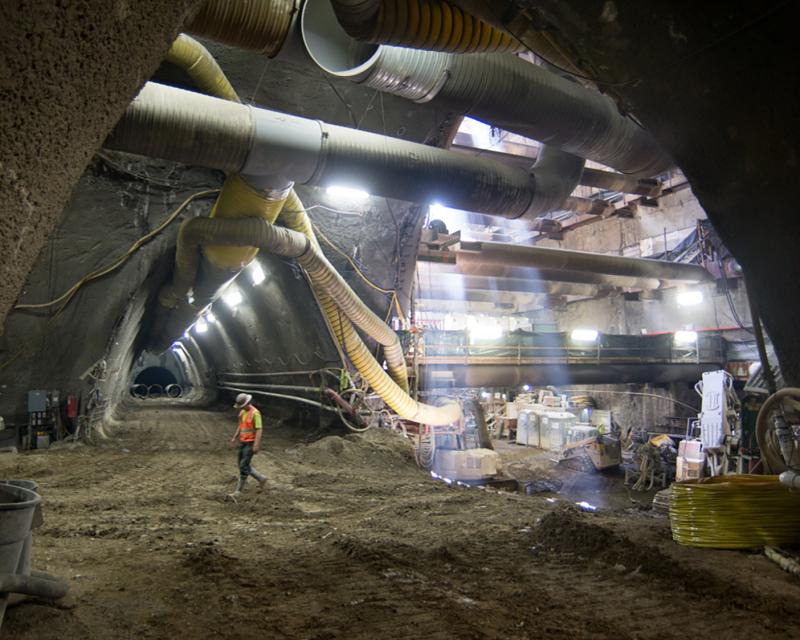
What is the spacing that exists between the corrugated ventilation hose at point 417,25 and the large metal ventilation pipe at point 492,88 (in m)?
0.88

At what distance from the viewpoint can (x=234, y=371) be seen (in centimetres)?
2098

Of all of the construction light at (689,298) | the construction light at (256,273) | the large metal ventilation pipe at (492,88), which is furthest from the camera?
the construction light at (689,298)

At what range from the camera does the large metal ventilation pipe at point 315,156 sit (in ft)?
17.9

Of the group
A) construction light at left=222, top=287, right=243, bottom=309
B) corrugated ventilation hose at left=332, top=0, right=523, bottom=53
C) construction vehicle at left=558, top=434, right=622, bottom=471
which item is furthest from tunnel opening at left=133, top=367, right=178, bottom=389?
corrugated ventilation hose at left=332, top=0, right=523, bottom=53

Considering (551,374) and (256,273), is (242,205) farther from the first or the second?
(551,374)

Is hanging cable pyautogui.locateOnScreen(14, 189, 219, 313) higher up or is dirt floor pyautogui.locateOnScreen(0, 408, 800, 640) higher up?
hanging cable pyautogui.locateOnScreen(14, 189, 219, 313)

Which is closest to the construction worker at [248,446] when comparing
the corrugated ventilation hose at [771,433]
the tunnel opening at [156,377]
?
the corrugated ventilation hose at [771,433]

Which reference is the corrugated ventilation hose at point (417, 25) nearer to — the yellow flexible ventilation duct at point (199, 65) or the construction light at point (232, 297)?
the yellow flexible ventilation duct at point (199, 65)

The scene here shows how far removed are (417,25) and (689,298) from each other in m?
18.6

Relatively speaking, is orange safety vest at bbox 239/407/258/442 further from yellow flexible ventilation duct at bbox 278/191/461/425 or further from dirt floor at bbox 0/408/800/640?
yellow flexible ventilation duct at bbox 278/191/461/425

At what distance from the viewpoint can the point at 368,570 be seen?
432 centimetres

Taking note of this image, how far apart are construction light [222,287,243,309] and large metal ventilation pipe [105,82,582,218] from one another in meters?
8.41

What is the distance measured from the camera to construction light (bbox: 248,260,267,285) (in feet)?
39.3

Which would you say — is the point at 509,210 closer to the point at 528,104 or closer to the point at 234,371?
the point at 528,104
